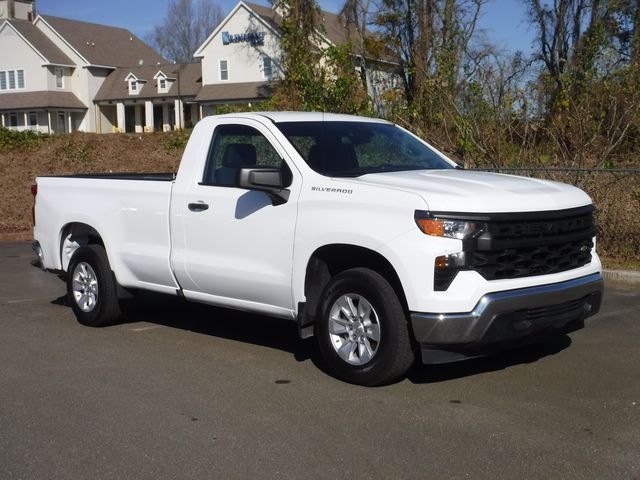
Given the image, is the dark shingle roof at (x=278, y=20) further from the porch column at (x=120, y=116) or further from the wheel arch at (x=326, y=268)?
the wheel arch at (x=326, y=268)

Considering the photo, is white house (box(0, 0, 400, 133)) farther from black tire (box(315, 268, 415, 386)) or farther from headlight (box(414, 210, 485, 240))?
headlight (box(414, 210, 485, 240))

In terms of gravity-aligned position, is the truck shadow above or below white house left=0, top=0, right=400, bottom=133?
below

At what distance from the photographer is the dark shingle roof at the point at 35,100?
197ft

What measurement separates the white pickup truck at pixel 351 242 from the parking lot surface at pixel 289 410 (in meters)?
0.41

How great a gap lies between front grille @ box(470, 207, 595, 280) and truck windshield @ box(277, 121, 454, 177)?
4.51 ft

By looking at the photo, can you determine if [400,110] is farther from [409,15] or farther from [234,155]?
[409,15]

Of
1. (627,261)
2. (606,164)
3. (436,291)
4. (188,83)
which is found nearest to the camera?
(436,291)

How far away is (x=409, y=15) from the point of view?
34469mm

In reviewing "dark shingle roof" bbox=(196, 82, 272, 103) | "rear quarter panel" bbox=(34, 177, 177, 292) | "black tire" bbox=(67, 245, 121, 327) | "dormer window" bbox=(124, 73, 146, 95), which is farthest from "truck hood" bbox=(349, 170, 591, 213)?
"dormer window" bbox=(124, 73, 146, 95)

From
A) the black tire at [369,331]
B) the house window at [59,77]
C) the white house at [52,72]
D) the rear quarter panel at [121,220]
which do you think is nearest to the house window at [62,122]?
the white house at [52,72]

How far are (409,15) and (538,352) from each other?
95.1 ft

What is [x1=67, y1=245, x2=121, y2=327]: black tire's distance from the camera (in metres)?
8.38

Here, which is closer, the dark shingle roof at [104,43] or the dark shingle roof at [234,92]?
the dark shingle roof at [234,92]

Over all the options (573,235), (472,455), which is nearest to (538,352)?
(573,235)
